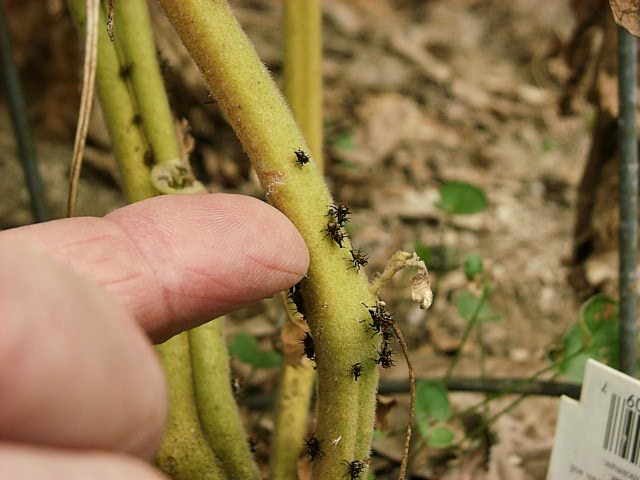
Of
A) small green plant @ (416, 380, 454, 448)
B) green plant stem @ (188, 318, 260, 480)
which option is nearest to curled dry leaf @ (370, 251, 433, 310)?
green plant stem @ (188, 318, 260, 480)

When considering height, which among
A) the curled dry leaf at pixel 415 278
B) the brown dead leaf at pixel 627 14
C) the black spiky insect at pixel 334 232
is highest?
the brown dead leaf at pixel 627 14

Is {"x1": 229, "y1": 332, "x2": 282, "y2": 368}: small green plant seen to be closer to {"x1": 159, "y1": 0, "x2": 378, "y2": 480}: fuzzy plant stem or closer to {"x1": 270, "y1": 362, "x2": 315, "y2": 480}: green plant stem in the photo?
{"x1": 270, "y1": 362, "x2": 315, "y2": 480}: green plant stem

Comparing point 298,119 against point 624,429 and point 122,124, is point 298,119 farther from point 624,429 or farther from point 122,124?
point 624,429

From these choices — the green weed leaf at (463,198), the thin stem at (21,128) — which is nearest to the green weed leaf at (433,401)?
the green weed leaf at (463,198)

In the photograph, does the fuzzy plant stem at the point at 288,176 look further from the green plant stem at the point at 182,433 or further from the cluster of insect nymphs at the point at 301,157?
the green plant stem at the point at 182,433

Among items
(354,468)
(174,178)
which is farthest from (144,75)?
(354,468)

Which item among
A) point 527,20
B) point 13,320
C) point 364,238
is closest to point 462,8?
point 527,20
